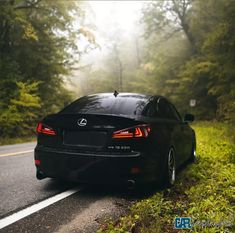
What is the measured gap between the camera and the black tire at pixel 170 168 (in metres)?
5.50

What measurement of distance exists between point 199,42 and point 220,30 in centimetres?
1521

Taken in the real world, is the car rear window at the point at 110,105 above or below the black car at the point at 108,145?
above

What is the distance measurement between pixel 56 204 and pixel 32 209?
1.24ft

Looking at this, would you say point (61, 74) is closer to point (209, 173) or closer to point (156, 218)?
point (209, 173)

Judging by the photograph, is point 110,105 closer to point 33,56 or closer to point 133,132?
point 133,132

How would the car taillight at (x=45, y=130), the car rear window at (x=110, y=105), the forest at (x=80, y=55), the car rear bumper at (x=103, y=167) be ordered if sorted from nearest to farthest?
the car rear bumper at (x=103, y=167)
the car taillight at (x=45, y=130)
the car rear window at (x=110, y=105)
the forest at (x=80, y=55)

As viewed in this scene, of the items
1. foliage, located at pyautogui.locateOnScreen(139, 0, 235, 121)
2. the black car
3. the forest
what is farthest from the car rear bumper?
foliage, located at pyautogui.locateOnScreen(139, 0, 235, 121)

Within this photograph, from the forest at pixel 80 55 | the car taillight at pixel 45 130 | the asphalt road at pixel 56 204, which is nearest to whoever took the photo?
the asphalt road at pixel 56 204

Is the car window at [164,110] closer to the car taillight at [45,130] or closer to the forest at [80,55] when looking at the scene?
the car taillight at [45,130]

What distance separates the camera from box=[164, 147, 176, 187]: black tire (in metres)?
5.50

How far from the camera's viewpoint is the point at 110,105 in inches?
222

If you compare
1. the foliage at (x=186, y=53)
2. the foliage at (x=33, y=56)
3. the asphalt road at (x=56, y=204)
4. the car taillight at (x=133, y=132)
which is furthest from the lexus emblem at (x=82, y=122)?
the foliage at (x=186, y=53)

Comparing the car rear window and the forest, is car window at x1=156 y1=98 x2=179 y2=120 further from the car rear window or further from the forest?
the forest

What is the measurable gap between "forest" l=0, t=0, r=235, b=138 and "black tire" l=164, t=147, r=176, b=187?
28.8ft
